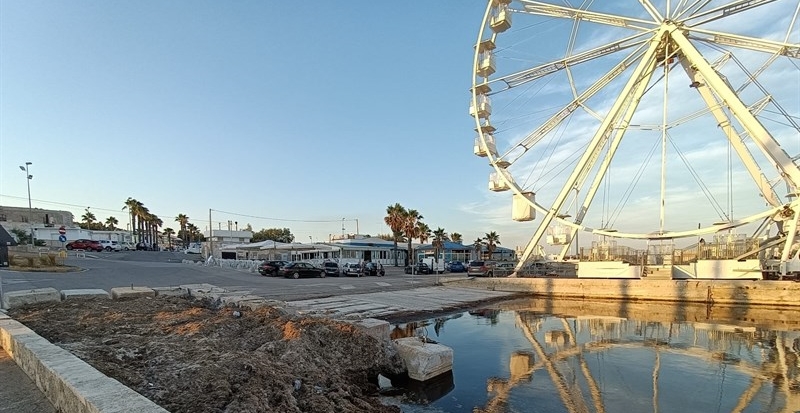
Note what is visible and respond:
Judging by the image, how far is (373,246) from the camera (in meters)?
60.2

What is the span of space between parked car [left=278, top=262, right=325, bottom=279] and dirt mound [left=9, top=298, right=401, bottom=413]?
2217 cm

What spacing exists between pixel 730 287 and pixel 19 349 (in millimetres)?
26353

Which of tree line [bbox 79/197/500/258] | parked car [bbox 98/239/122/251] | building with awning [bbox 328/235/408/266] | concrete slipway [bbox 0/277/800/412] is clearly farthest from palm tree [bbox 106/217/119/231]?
concrete slipway [bbox 0/277/800/412]

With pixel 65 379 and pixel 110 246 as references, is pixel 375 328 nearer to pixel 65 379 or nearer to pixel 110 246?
pixel 65 379

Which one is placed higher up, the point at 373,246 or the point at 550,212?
the point at 550,212

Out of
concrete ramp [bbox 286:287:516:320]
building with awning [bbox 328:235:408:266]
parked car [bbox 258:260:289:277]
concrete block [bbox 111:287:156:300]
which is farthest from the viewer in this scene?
building with awning [bbox 328:235:408:266]

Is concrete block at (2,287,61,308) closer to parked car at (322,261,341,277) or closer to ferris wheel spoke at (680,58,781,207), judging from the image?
parked car at (322,261,341,277)

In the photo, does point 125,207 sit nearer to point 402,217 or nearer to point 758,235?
point 402,217

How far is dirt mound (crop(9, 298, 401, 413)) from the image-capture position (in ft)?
17.9

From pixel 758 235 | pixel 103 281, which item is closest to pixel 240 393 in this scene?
pixel 103 281

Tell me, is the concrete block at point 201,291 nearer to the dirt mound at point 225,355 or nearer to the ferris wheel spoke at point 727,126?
the dirt mound at point 225,355

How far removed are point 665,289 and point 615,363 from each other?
14939mm

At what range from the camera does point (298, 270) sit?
109 feet

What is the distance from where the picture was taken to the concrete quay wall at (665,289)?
19.6 m
